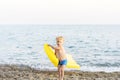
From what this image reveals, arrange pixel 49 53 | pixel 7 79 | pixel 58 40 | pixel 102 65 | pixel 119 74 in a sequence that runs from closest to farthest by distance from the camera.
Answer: pixel 58 40 → pixel 7 79 → pixel 49 53 → pixel 119 74 → pixel 102 65

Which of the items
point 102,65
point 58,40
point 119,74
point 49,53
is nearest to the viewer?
point 58,40

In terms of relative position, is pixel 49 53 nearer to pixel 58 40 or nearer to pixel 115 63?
pixel 58 40

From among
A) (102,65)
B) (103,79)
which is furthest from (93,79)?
(102,65)

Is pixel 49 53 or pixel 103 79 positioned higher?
pixel 49 53

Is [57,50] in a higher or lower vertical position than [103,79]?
higher

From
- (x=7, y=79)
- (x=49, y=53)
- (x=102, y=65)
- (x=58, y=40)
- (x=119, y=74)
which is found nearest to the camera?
(x=58, y=40)

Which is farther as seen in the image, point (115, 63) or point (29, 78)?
point (115, 63)

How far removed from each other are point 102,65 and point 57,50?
11217mm

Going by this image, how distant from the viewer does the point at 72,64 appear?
1631 cm

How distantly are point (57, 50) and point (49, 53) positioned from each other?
3.14 metres

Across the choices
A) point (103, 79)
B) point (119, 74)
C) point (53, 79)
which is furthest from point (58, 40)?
point (119, 74)

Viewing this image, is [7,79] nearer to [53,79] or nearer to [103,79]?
[53,79]

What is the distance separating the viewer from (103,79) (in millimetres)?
14500

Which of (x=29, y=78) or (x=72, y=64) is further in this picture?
(x=72, y=64)
